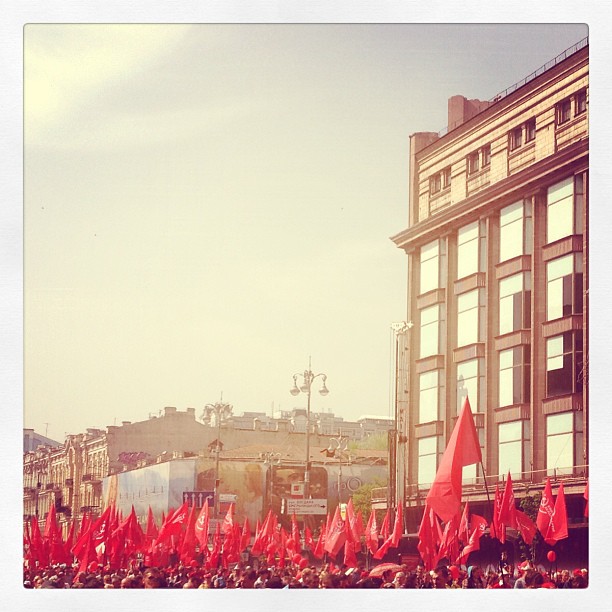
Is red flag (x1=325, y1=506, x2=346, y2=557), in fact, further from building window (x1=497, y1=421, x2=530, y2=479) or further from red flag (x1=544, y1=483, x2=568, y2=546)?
red flag (x1=544, y1=483, x2=568, y2=546)

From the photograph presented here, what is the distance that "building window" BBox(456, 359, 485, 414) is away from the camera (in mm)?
24438

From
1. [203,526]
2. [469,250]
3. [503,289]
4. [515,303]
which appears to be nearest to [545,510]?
[515,303]

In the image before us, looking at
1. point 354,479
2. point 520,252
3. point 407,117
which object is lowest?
point 354,479

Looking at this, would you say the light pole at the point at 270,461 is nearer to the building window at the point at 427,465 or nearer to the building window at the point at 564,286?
the building window at the point at 427,465

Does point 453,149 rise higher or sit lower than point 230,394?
higher

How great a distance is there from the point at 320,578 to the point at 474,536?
85.8 inches

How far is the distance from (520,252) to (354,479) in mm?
3777

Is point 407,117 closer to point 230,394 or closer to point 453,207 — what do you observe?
point 453,207

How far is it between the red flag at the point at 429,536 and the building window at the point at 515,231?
3.66 metres

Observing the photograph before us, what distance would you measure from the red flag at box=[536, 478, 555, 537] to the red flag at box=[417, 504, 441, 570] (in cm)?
135

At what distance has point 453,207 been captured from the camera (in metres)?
25.1

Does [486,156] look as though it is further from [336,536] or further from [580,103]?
Answer: [336,536]

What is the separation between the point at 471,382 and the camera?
24516mm
